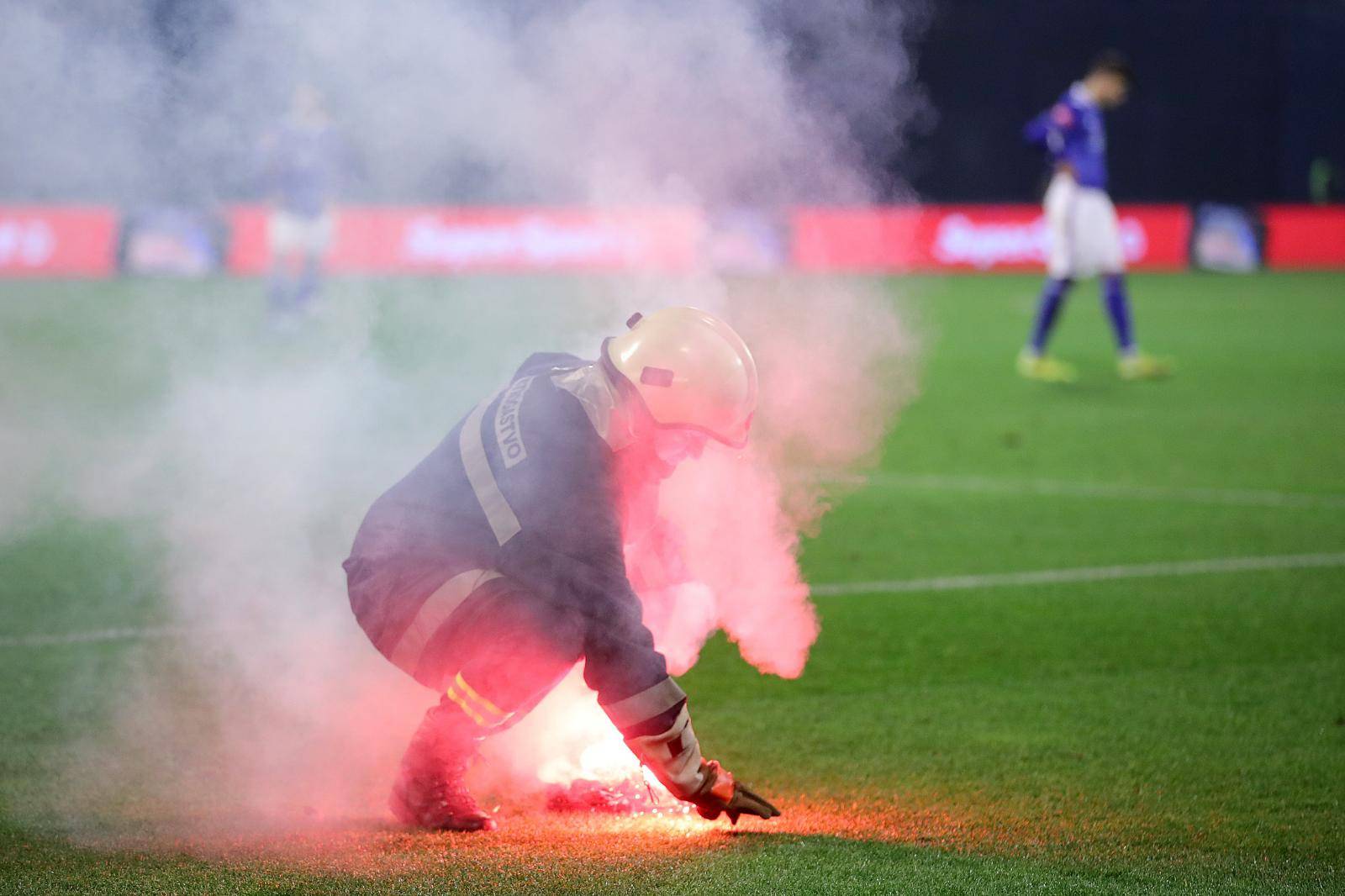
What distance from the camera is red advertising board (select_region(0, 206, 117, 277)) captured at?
80.0 feet

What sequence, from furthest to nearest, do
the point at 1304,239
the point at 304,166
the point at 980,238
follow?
the point at 980,238 < the point at 1304,239 < the point at 304,166

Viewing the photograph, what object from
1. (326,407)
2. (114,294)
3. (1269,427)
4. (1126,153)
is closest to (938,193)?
(1126,153)

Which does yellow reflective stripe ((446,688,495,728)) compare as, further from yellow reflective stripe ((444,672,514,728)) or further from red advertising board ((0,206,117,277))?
red advertising board ((0,206,117,277))

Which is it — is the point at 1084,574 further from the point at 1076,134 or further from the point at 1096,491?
the point at 1076,134

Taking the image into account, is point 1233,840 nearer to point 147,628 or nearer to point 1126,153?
point 147,628

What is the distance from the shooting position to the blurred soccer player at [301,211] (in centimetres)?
1620

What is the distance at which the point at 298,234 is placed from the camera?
17156 millimetres

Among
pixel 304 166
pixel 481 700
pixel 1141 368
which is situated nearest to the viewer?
pixel 481 700

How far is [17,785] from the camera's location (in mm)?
4141

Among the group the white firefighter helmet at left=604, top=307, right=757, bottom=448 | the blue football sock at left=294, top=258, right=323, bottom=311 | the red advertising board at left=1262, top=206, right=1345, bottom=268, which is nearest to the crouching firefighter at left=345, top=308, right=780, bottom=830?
the white firefighter helmet at left=604, top=307, right=757, bottom=448

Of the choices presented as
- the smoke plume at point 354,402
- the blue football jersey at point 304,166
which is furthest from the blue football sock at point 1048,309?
the blue football jersey at point 304,166

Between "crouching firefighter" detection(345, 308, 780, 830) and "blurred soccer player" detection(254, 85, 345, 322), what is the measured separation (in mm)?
12596

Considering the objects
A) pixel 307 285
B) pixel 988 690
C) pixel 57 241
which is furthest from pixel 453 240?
pixel 988 690

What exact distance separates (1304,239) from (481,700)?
26775 millimetres
